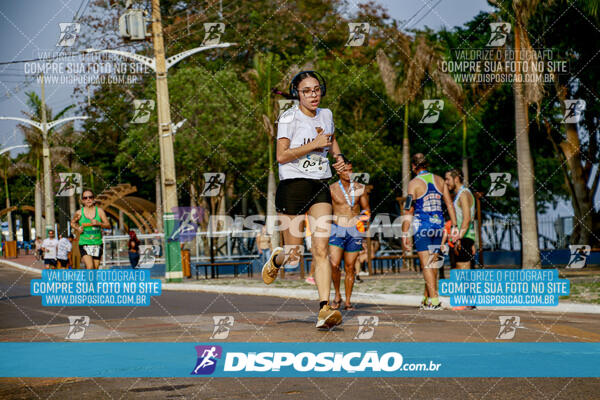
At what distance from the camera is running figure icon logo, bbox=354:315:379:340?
7430mm

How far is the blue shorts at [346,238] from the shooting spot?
34.3ft

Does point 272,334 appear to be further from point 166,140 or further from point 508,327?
point 166,140

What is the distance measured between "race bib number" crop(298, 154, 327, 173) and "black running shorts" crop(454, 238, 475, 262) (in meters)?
4.80

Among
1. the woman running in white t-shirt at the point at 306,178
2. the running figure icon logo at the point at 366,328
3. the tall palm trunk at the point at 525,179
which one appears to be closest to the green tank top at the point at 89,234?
the running figure icon logo at the point at 366,328

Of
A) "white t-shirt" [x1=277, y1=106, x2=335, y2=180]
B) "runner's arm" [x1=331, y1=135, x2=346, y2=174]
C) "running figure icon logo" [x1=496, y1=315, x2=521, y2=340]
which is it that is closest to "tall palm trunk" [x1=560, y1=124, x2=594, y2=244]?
"running figure icon logo" [x1=496, y1=315, x2=521, y2=340]

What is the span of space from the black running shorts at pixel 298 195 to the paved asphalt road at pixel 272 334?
1154 mm

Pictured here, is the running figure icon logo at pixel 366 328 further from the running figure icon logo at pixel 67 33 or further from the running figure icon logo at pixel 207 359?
the running figure icon logo at pixel 67 33

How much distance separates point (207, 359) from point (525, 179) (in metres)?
14.1

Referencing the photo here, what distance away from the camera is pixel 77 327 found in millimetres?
9297

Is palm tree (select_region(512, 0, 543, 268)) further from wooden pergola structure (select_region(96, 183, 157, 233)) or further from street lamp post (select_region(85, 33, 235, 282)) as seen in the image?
wooden pergola structure (select_region(96, 183, 157, 233))

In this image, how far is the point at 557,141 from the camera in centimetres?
2938

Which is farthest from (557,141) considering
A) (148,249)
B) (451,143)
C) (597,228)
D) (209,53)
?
(209,53)

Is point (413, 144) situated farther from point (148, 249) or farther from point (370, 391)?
point (370, 391)

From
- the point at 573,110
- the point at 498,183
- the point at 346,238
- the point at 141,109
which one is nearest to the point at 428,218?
the point at 346,238
